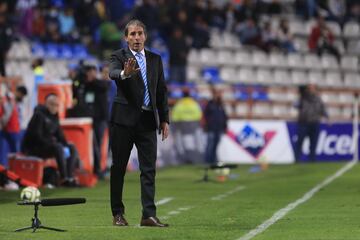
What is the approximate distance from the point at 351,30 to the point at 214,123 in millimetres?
10647

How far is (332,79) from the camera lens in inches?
1478

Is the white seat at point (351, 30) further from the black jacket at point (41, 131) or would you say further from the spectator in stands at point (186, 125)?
the black jacket at point (41, 131)

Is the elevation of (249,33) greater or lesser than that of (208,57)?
greater

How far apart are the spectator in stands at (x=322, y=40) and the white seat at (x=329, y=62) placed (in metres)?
0.14

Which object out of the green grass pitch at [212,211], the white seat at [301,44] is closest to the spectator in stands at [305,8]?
the white seat at [301,44]

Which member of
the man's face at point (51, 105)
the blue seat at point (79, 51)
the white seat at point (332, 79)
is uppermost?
the blue seat at point (79, 51)

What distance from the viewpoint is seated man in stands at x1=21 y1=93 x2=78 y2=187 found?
19672 mm

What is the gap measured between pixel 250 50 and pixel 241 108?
12.8 feet

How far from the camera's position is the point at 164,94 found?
1202cm

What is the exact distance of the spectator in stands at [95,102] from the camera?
2244 centimetres

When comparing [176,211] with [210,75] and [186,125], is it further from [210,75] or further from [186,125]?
[210,75]

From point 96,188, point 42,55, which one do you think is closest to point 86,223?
point 96,188

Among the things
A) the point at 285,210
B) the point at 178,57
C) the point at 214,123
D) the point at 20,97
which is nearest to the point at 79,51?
the point at 178,57

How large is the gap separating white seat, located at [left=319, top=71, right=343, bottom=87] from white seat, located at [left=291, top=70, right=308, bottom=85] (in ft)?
2.12
